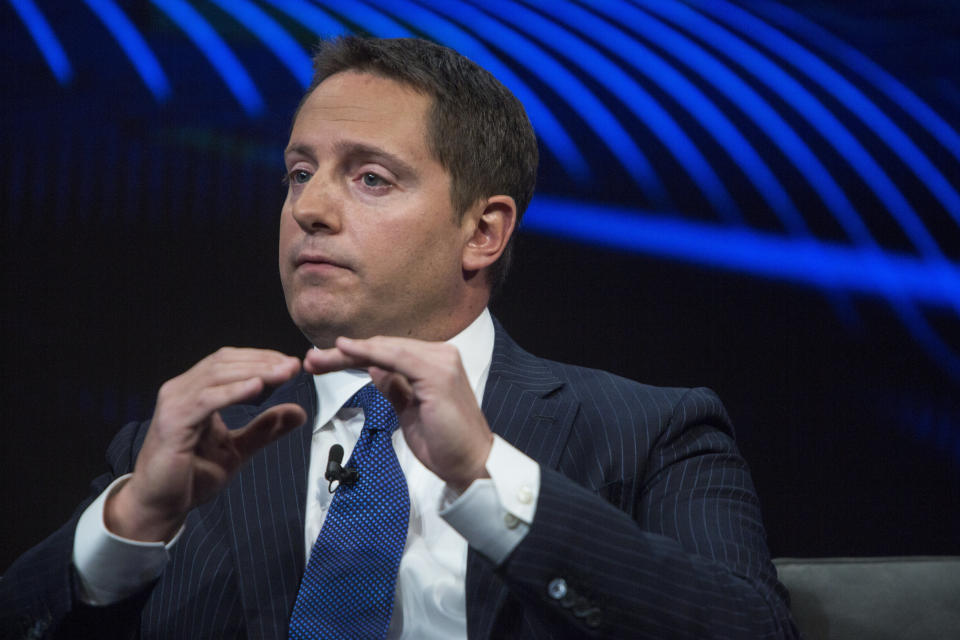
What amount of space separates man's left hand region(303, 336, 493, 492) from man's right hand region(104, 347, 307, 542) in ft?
0.26

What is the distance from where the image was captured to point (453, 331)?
74.4 inches

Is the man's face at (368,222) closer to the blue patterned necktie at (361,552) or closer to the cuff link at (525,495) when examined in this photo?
the blue patterned necktie at (361,552)

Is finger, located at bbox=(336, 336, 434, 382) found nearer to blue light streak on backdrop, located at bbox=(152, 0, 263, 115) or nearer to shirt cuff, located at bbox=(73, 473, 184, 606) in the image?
shirt cuff, located at bbox=(73, 473, 184, 606)

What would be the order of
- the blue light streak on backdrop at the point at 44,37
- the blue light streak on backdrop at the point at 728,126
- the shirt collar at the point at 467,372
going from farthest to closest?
1. the blue light streak on backdrop at the point at 728,126
2. the blue light streak on backdrop at the point at 44,37
3. the shirt collar at the point at 467,372

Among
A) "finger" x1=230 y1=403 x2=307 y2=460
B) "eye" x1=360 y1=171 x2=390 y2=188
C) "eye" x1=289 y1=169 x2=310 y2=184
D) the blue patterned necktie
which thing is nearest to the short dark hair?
"eye" x1=360 y1=171 x2=390 y2=188

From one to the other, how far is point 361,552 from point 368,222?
545 millimetres

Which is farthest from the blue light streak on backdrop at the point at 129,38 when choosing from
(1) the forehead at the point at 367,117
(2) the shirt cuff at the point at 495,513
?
(2) the shirt cuff at the point at 495,513

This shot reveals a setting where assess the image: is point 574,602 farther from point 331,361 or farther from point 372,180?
point 372,180

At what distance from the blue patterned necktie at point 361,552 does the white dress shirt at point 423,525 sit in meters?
0.04

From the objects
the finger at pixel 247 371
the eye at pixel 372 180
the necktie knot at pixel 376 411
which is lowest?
the necktie knot at pixel 376 411

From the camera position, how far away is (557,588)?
→ 4.09ft

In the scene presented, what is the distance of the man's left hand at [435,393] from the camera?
4.14 feet

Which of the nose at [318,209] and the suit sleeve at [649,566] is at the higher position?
the nose at [318,209]

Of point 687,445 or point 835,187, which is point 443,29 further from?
point 687,445
